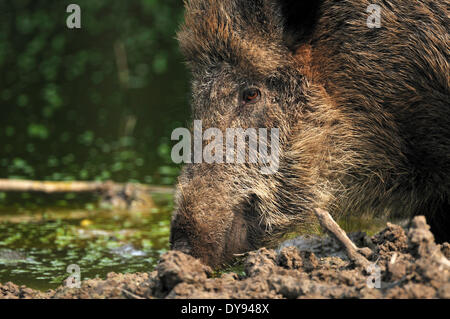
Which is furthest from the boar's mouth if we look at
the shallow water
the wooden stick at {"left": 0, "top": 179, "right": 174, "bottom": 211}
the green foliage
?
the wooden stick at {"left": 0, "top": 179, "right": 174, "bottom": 211}

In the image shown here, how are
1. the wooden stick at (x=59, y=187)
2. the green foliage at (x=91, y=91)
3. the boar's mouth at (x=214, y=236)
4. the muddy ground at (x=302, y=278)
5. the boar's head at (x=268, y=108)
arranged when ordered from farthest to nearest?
1. the green foliage at (x=91, y=91)
2. the wooden stick at (x=59, y=187)
3. the boar's head at (x=268, y=108)
4. the boar's mouth at (x=214, y=236)
5. the muddy ground at (x=302, y=278)

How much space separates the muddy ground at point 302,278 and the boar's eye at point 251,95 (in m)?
1.20

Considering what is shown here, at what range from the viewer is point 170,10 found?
17.4 m

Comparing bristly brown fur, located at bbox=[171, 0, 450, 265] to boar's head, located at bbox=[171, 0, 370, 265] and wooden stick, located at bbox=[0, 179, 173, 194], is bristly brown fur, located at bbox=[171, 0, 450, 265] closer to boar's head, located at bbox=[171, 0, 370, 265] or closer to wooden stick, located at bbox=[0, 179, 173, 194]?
boar's head, located at bbox=[171, 0, 370, 265]

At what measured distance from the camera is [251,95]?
5.09 meters

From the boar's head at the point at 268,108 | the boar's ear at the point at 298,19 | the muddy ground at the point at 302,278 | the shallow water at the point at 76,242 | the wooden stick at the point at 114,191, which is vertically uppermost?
the boar's ear at the point at 298,19

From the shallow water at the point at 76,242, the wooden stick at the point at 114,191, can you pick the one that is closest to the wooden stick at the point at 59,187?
the wooden stick at the point at 114,191

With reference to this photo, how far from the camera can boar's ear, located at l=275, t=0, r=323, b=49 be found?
200 inches

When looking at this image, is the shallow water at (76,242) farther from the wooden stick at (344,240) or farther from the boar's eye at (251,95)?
the wooden stick at (344,240)

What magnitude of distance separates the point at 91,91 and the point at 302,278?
29.0ft

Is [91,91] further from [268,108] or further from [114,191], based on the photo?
[268,108]

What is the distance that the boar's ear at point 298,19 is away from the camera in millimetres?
5074

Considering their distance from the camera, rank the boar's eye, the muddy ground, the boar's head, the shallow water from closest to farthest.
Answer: the muddy ground → the boar's head → the boar's eye → the shallow water
